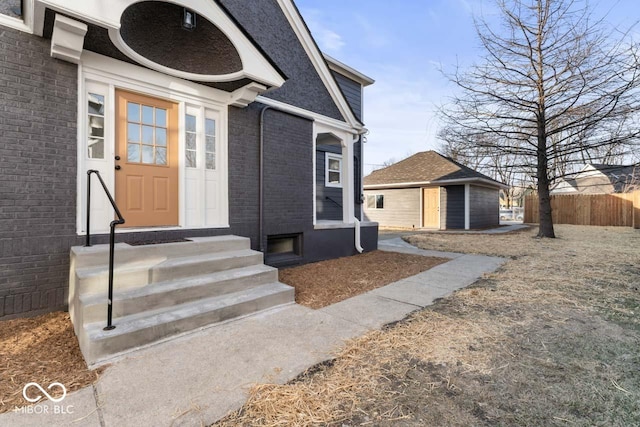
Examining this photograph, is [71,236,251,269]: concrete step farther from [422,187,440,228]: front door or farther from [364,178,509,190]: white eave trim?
[422,187,440,228]: front door

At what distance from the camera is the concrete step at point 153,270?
304 cm

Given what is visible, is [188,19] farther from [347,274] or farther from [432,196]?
[432,196]

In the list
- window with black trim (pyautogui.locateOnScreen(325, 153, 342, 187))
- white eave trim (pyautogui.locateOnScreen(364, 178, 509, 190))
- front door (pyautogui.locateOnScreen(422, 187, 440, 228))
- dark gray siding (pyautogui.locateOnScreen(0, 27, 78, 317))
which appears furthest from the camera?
front door (pyautogui.locateOnScreen(422, 187, 440, 228))

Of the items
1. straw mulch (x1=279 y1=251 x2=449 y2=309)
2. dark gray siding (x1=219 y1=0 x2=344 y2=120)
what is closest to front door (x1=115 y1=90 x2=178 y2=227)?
dark gray siding (x1=219 y1=0 x2=344 y2=120)

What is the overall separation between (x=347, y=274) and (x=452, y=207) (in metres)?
12.3

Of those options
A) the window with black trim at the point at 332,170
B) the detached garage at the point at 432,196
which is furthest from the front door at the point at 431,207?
the window with black trim at the point at 332,170

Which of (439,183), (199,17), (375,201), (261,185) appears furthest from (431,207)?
(199,17)

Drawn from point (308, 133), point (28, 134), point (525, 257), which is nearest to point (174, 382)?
point (28, 134)

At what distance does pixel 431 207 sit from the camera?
16516 millimetres

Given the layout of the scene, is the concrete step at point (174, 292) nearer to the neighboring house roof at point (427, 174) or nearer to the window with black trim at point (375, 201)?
the neighboring house roof at point (427, 174)

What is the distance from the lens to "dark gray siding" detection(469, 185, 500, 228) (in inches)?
622

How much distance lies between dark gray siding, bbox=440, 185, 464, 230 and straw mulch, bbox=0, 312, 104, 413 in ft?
51.8

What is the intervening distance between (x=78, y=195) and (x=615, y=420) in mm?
5274

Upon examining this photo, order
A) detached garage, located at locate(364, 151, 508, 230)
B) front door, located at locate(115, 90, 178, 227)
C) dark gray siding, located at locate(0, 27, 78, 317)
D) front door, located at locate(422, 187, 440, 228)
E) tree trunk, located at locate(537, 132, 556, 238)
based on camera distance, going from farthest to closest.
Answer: front door, located at locate(422, 187, 440, 228) < detached garage, located at locate(364, 151, 508, 230) < tree trunk, located at locate(537, 132, 556, 238) < front door, located at locate(115, 90, 178, 227) < dark gray siding, located at locate(0, 27, 78, 317)
